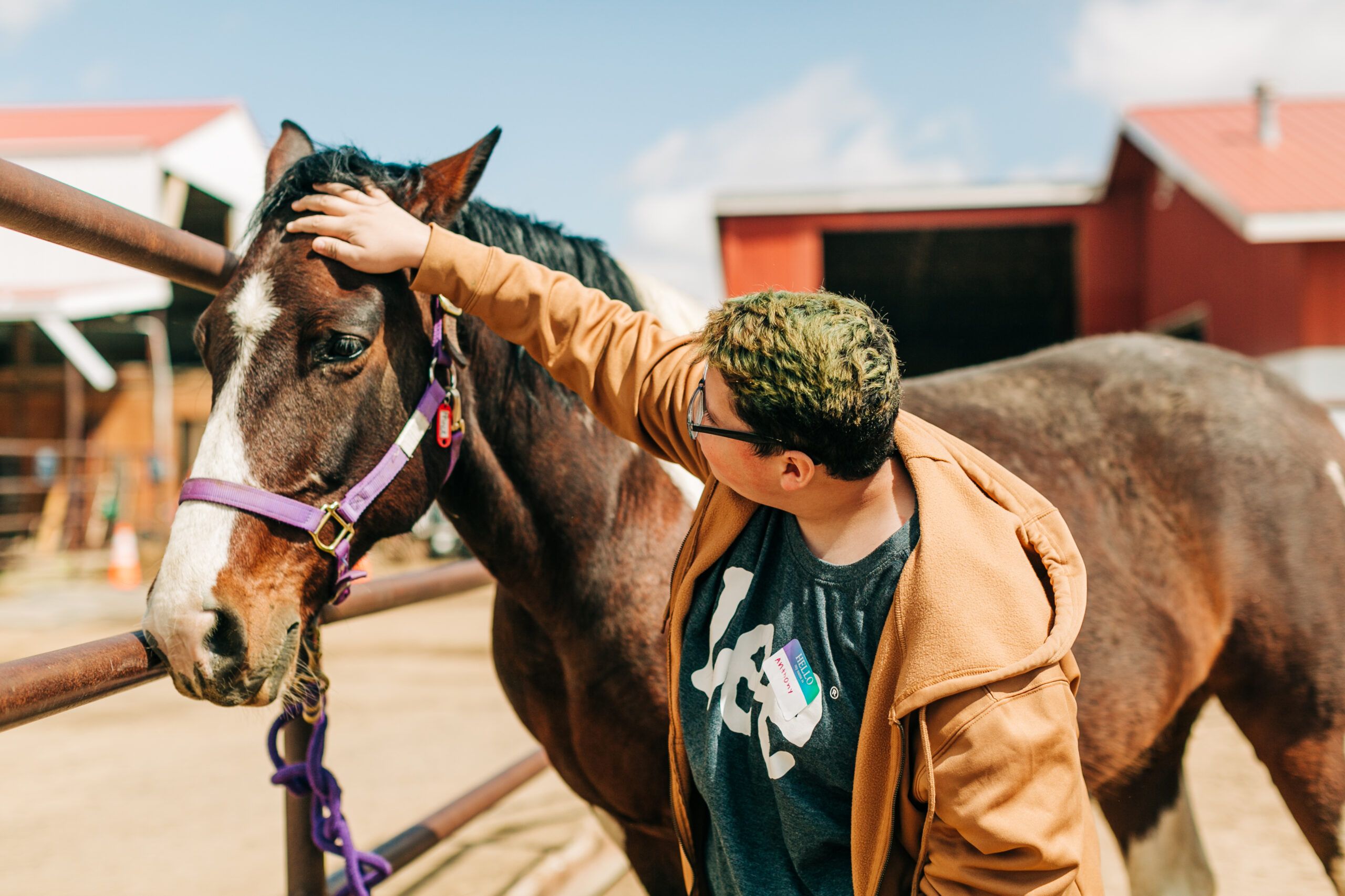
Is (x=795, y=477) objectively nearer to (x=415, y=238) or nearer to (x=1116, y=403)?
(x=415, y=238)

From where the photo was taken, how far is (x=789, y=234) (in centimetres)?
964

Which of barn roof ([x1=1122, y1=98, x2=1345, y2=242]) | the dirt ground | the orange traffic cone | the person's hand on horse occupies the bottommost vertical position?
the orange traffic cone

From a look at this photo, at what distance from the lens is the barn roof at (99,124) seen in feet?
44.7

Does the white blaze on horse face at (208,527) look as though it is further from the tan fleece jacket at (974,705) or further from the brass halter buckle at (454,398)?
the tan fleece jacket at (974,705)

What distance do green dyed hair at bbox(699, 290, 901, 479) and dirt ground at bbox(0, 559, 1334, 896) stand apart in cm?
173

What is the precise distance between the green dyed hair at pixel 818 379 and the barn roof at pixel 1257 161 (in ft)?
26.4

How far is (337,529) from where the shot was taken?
4.58 feet

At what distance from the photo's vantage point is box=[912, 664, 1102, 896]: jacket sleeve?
0.92 meters

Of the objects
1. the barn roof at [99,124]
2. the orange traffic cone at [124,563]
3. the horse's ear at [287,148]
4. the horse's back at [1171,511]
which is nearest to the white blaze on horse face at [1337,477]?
the horse's back at [1171,511]

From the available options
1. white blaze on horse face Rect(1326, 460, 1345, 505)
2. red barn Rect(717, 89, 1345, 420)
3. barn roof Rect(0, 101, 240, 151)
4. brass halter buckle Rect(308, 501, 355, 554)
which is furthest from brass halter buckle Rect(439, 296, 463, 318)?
barn roof Rect(0, 101, 240, 151)

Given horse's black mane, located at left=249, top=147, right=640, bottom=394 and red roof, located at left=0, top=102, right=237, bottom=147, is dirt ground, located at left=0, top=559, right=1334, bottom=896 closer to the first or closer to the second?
horse's black mane, located at left=249, top=147, right=640, bottom=394

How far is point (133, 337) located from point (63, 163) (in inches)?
104

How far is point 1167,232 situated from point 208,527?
10.9 m

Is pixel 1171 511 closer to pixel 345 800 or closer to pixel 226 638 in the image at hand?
pixel 226 638
